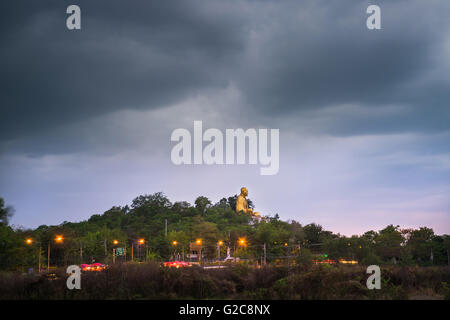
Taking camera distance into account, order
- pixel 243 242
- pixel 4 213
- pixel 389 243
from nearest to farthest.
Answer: pixel 4 213 < pixel 389 243 < pixel 243 242

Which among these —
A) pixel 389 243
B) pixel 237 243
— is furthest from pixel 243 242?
pixel 389 243

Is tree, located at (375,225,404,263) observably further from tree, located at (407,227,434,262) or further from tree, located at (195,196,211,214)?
tree, located at (195,196,211,214)

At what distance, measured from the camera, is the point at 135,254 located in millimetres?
77875

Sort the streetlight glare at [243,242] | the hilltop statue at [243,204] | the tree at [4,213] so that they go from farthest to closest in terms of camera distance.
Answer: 1. the hilltop statue at [243,204]
2. the streetlight glare at [243,242]
3. the tree at [4,213]

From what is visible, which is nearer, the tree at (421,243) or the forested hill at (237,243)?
the forested hill at (237,243)

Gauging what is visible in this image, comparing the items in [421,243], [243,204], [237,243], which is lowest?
[237,243]

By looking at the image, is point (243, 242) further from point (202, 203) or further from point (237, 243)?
point (202, 203)

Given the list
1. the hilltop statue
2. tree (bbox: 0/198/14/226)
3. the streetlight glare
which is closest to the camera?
tree (bbox: 0/198/14/226)

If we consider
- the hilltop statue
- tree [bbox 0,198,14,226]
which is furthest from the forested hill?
the hilltop statue

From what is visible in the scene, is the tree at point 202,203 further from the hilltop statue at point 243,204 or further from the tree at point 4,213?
the tree at point 4,213

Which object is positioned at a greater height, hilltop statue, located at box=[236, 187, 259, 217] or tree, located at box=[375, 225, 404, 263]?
hilltop statue, located at box=[236, 187, 259, 217]

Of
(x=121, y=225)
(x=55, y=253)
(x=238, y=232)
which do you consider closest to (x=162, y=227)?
(x=121, y=225)

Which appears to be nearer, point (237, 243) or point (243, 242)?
point (243, 242)

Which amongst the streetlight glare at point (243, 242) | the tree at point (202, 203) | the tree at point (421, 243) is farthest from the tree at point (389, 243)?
the tree at point (202, 203)
